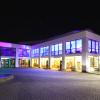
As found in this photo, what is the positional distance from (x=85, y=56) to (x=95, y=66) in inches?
175

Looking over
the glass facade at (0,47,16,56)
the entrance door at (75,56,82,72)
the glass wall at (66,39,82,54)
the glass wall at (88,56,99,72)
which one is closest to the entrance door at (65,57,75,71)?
the entrance door at (75,56,82,72)

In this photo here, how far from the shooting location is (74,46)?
119 feet

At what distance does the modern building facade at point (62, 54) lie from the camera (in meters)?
34.1

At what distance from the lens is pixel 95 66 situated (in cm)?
3656

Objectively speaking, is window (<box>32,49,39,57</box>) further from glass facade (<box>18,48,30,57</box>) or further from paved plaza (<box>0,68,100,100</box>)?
paved plaza (<box>0,68,100,100</box>)

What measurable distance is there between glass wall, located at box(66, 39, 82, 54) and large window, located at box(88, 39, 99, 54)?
145 cm

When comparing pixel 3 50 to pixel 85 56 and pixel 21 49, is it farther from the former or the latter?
pixel 85 56

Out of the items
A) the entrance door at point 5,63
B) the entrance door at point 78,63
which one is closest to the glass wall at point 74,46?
the entrance door at point 78,63

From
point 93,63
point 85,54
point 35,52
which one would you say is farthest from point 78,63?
point 35,52

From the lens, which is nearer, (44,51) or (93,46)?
(93,46)

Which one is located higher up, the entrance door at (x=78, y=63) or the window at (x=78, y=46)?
the window at (x=78, y=46)

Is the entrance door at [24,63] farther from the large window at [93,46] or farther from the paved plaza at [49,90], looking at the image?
the paved plaza at [49,90]

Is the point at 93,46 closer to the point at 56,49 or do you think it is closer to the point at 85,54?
the point at 85,54

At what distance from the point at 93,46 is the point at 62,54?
6.45m
